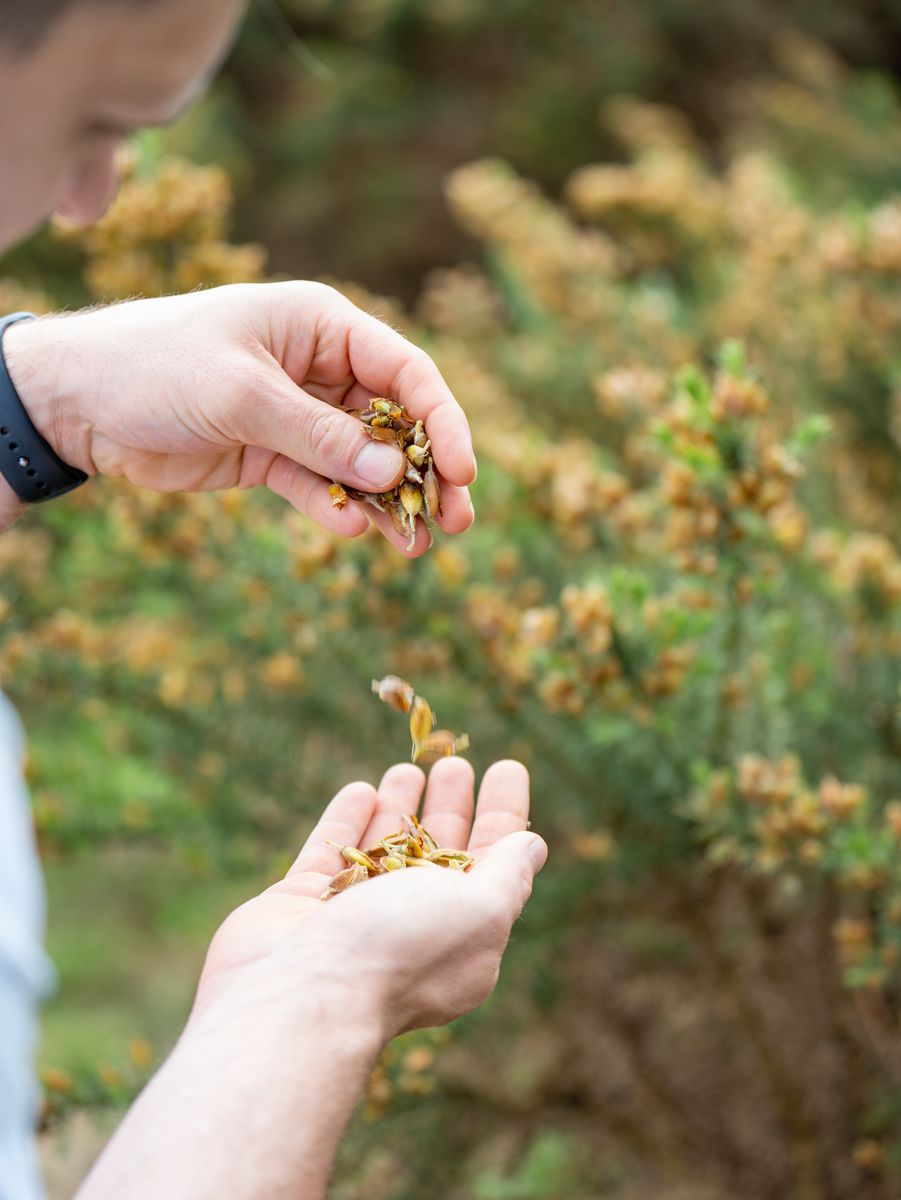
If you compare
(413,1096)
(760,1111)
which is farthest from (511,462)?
(760,1111)

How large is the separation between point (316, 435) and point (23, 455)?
425 mm

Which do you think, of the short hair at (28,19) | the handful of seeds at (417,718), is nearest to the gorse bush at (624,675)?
the handful of seeds at (417,718)

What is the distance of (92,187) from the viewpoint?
38.7 inches

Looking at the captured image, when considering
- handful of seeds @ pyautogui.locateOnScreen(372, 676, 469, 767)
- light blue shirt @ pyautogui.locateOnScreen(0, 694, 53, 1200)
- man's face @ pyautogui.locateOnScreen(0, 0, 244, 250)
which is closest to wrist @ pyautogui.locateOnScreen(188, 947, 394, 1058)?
Result: light blue shirt @ pyautogui.locateOnScreen(0, 694, 53, 1200)

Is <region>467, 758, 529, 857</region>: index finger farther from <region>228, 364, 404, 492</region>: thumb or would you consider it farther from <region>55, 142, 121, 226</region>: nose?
<region>55, 142, 121, 226</region>: nose

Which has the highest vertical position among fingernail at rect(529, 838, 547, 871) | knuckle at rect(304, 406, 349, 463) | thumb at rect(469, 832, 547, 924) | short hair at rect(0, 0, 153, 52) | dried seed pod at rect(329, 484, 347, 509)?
short hair at rect(0, 0, 153, 52)

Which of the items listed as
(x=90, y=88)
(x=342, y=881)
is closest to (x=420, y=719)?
(x=342, y=881)

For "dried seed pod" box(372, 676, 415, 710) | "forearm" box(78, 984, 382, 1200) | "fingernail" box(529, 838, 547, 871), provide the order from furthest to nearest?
1. "dried seed pod" box(372, 676, 415, 710)
2. "fingernail" box(529, 838, 547, 871)
3. "forearm" box(78, 984, 382, 1200)

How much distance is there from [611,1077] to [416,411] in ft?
5.57

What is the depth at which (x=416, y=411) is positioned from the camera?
1.17m

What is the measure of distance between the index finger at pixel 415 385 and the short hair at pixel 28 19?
18.2 inches

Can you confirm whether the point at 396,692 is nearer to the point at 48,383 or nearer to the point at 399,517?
the point at 399,517

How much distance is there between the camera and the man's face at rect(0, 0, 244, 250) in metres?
0.83

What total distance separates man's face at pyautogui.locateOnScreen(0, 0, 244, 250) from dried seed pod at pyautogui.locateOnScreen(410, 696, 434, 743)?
26.0 inches
